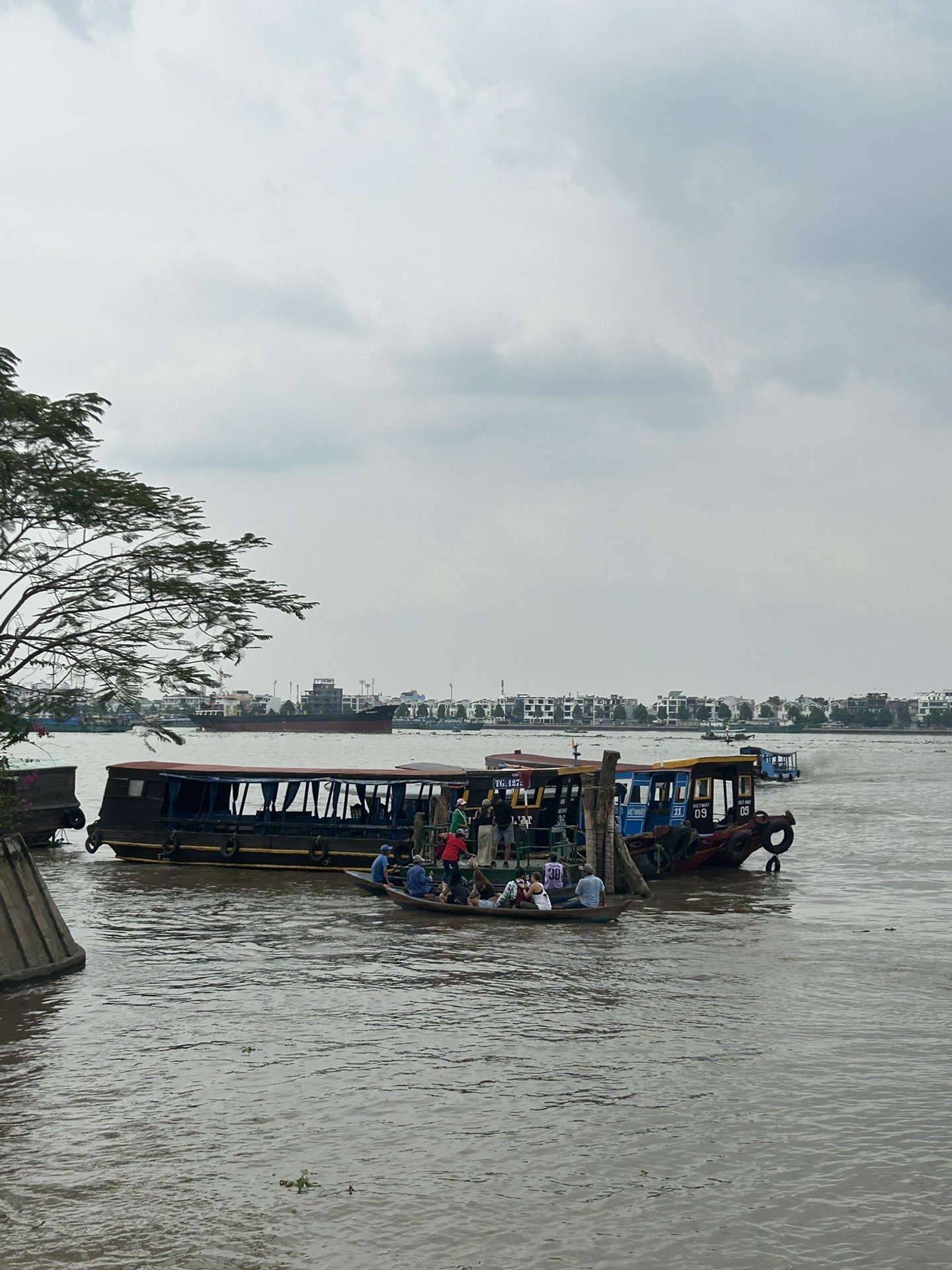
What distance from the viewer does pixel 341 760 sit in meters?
140

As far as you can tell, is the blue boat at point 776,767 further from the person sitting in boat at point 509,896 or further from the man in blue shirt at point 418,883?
the person sitting in boat at point 509,896

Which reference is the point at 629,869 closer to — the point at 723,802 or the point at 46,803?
the point at 46,803

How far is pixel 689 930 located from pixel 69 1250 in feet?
59.2

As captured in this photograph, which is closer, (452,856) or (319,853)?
(452,856)

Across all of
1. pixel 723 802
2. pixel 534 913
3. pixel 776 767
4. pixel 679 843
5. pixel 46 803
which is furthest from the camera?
pixel 776 767

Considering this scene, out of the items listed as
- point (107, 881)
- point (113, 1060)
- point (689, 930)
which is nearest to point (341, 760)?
point (107, 881)

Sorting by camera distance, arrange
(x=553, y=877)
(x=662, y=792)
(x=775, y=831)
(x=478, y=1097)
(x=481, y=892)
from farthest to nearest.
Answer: (x=775, y=831) → (x=662, y=792) → (x=553, y=877) → (x=481, y=892) → (x=478, y=1097)

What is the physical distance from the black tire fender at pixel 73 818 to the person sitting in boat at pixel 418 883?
21947 mm

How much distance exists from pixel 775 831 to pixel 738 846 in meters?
1.73

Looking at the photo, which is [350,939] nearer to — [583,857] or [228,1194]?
[583,857]

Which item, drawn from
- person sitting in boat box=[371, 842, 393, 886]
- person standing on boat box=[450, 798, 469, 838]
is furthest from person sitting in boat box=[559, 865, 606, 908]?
person standing on boat box=[450, 798, 469, 838]

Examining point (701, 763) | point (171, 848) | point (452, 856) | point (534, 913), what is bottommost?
point (171, 848)

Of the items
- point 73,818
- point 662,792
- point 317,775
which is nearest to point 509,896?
point 317,775

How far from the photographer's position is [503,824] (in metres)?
A: 32.6
